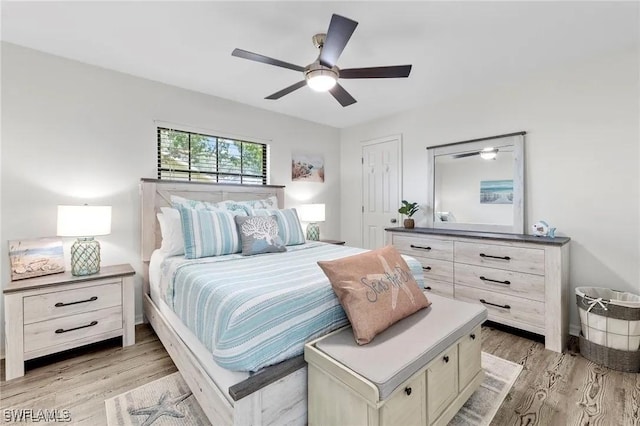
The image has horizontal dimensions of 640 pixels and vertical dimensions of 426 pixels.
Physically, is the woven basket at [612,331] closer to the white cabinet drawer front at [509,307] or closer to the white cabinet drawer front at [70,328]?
the white cabinet drawer front at [509,307]

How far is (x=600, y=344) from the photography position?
2.12 metres

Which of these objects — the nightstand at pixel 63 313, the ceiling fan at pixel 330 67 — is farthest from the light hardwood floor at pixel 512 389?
the ceiling fan at pixel 330 67

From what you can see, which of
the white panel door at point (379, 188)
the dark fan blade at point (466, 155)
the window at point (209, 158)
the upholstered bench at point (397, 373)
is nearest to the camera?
the upholstered bench at point (397, 373)

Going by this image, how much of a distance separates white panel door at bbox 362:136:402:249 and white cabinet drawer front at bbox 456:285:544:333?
1.49 metres

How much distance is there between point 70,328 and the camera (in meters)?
2.14

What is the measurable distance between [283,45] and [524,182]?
2727 mm

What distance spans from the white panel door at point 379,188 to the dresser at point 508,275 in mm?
1037

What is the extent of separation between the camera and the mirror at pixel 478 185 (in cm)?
295

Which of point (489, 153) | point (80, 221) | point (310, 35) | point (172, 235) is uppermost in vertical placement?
point (310, 35)

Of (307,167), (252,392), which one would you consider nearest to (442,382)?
(252,392)

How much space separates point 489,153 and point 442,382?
8.65ft

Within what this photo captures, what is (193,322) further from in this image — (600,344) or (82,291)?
(600,344)

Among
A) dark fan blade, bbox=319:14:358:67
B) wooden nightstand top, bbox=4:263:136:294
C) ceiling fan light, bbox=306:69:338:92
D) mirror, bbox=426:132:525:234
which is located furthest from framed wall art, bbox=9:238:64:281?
mirror, bbox=426:132:525:234

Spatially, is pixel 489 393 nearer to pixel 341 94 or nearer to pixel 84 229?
pixel 341 94
